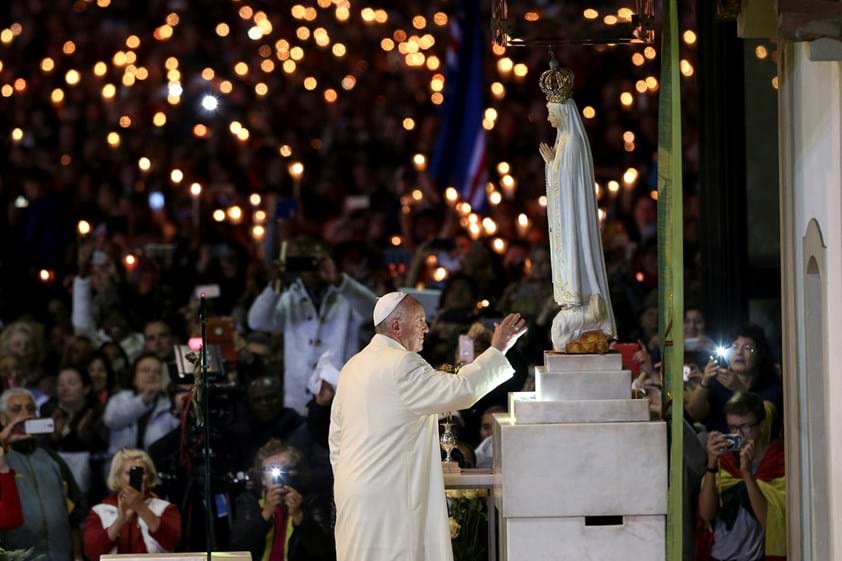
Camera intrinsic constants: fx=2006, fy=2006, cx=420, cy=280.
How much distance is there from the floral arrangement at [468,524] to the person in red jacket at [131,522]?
6.56 feet

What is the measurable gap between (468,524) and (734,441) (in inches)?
69.0

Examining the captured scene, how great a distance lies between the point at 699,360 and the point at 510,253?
11.9ft

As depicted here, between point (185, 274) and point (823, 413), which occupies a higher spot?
point (185, 274)

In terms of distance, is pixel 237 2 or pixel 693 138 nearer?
pixel 693 138

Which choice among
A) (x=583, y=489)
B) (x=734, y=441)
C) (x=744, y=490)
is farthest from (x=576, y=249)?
(x=744, y=490)

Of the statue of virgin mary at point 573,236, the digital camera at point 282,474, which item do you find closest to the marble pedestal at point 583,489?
the statue of virgin mary at point 573,236

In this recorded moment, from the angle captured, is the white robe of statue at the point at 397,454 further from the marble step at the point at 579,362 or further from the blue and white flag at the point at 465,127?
the blue and white flag at the point at 465,127

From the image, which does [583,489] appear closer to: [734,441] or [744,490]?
[734,441]

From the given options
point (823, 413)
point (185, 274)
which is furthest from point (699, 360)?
point (185, 274)

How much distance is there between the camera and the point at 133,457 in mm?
13461

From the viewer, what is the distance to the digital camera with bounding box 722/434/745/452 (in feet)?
41.3

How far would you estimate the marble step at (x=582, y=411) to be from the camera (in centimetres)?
1101

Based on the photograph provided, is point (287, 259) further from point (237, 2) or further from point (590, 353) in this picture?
point (237, 2)

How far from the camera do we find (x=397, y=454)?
11.1m
